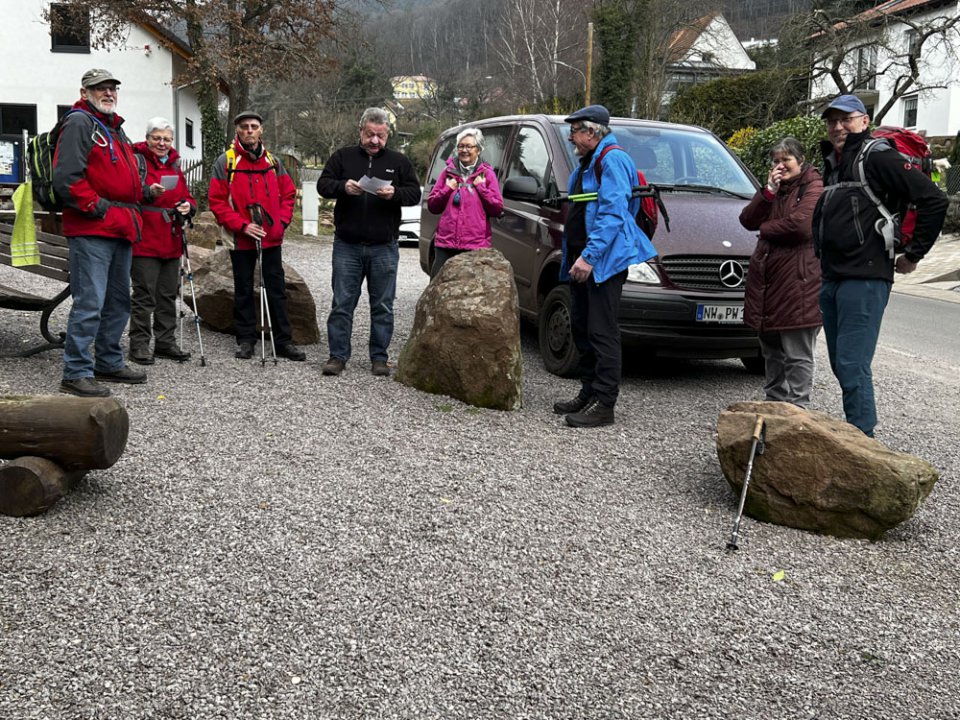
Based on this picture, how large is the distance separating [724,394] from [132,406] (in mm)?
4237

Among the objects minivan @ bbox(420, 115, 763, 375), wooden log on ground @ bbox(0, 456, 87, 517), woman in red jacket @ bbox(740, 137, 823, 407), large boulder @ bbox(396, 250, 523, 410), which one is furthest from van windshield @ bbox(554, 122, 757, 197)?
wooden log on ground @ bbox(0, 456, 87, 517)

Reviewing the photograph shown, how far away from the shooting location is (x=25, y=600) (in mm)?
3422

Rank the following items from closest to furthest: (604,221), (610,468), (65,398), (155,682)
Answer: (155,682), (65,398), (610,468), (604,221)

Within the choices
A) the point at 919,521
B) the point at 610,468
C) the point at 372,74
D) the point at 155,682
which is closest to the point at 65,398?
the point at 155,682

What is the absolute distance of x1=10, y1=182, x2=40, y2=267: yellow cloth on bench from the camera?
266 inches

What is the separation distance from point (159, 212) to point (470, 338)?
2.62m

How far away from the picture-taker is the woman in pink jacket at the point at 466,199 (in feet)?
24.0

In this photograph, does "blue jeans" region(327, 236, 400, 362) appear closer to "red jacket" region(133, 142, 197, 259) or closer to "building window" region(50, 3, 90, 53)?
"red jacket" region(133, 142, 197, 259)

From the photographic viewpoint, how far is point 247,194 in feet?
24.9

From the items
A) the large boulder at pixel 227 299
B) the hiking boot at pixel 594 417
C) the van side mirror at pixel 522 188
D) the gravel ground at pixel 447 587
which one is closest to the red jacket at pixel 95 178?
the gravel ground at pixel 447 587

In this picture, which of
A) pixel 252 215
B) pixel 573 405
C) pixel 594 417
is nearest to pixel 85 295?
pixel 252 215

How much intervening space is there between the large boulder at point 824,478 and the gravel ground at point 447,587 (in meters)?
0.12

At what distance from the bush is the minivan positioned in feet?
51.7

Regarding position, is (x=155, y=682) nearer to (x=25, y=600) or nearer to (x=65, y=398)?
(x=25, y=600)
